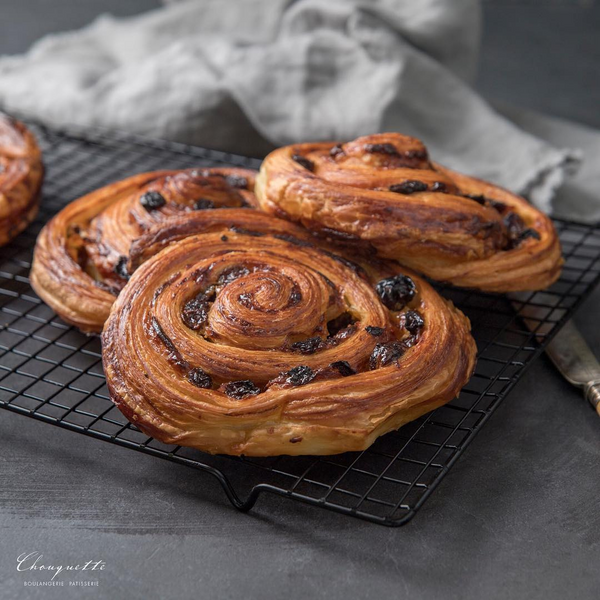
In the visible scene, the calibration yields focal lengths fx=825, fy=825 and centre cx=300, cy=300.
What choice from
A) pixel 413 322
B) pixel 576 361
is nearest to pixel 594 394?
pixel 576 361

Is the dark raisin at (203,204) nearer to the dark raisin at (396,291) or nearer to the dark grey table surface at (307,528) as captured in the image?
the dark raisin at (396,291)

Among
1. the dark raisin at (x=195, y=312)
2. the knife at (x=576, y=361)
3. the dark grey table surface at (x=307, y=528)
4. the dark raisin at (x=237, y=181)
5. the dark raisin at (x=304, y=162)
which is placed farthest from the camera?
the dark raisin at (x=237, y=181)

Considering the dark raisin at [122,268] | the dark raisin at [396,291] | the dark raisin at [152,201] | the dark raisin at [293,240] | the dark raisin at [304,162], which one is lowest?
the dark raisin at [122,268]

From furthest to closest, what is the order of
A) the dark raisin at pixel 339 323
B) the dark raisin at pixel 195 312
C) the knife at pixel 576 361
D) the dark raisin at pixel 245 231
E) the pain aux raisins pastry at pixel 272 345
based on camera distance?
1. the dark raisin at pixel 245 231
2. the knife at pixel 576 361
3. the dark raisin at pixel 339 323
4. the dark raisin at pixel 195 312
5. the pain aux raisins pastry at pixel 272 345

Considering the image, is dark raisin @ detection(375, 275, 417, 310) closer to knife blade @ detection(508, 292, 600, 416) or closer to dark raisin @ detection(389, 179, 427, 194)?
dark raisin @ detection(389, 179, 427, 194)

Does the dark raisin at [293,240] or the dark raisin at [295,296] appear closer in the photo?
the dark raisin at [295,296]

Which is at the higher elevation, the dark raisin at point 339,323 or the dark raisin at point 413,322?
the dark raisin at point 413,322

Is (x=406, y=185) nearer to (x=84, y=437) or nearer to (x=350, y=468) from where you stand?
(x=350, y=468)

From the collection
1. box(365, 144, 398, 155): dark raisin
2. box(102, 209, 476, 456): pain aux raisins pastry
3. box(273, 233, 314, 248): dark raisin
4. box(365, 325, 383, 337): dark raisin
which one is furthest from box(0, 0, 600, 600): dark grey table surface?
box(365, 144, 398, 155): dark raisin

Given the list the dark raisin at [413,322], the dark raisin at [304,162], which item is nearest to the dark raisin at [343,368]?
the dark raisin at [413,322]
